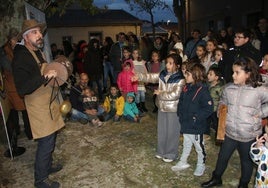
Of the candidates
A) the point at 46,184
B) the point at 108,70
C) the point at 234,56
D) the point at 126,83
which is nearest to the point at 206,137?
the point at 234,56

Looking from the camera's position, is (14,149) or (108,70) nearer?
(14,149)

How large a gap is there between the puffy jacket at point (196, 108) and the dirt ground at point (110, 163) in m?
0.77

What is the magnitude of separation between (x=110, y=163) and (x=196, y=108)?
175 cm

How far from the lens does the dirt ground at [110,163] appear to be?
12.8 feet

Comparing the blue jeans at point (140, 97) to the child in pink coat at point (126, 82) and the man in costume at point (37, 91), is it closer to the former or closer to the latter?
the child in pink coat at point (126, 82)

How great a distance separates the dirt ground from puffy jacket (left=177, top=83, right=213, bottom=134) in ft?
2.53

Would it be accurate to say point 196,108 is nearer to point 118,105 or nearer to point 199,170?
point 199,170

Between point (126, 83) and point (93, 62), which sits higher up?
point (93, 62)

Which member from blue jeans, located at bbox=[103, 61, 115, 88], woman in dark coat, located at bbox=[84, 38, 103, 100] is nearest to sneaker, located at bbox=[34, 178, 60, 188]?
woman in dark coat, located at bbox=[84, 38, 103, 100]

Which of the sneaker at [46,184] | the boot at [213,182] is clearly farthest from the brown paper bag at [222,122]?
the sneaker at [46,184]

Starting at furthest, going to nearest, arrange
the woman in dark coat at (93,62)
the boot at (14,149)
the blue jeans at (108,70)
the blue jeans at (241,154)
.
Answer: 1. the blue jeans at (108,70)
2. the woman in dark coat at (93,62)
3. the boot at (14,149)
4. the blue jeans at (241,154)

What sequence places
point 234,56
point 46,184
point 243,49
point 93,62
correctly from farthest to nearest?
point 93,62
point 234,56
point 243,49
point 46,184

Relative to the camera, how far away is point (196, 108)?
3781mm

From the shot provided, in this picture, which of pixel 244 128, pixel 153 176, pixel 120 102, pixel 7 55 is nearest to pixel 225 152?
pixel 244 128
